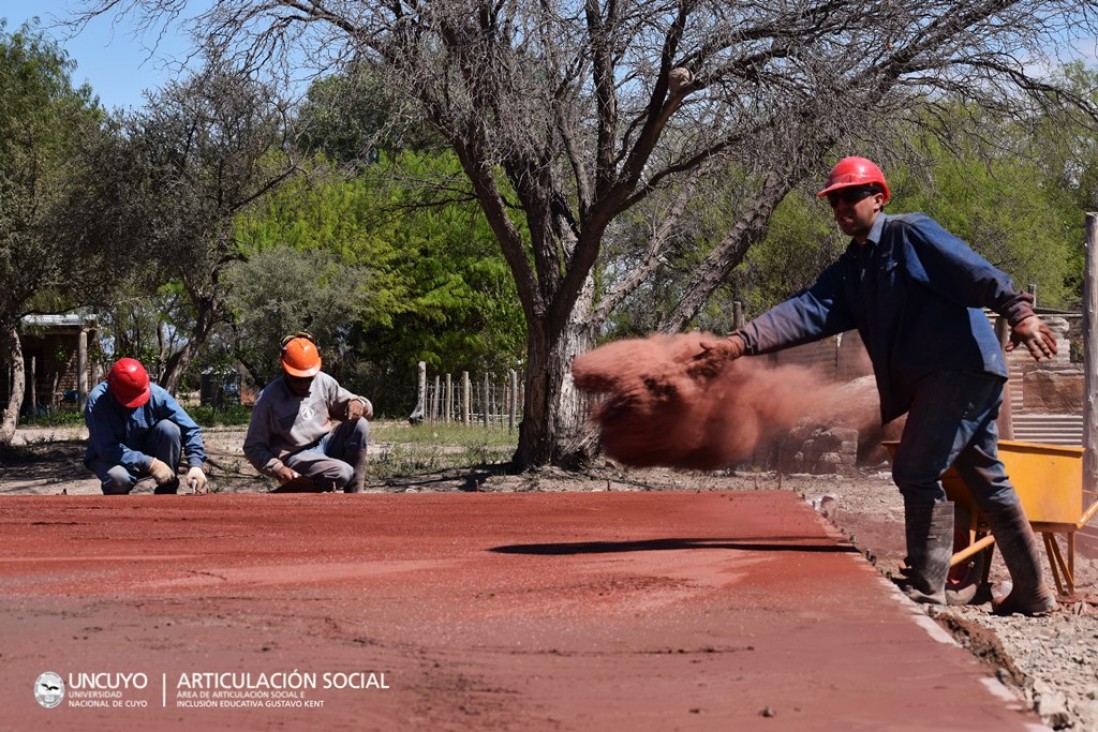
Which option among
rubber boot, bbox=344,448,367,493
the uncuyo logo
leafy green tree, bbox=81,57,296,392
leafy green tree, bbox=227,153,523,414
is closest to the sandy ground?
the uncuyo logo

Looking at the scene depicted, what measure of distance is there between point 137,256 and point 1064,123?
13.9 metres

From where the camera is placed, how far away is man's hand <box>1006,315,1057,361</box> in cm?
519

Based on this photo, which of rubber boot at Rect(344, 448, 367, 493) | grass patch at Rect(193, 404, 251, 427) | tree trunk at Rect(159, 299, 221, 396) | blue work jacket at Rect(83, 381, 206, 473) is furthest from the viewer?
grass patch at Rect(193, 404, 251, 427)

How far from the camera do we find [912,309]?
18.0 ft

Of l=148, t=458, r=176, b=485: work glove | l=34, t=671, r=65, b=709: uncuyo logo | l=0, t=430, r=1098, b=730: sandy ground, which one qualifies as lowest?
l=0, t=430, r=1098, b=730: sandy ground

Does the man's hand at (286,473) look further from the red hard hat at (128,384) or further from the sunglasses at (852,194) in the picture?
the sunglasses at (852,194)

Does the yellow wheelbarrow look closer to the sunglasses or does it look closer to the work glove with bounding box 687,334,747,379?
the work glove with bounding box 687,334,747,379

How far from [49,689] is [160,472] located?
6178 mm

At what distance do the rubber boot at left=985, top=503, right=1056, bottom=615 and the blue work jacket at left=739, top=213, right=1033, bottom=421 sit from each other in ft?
2.18

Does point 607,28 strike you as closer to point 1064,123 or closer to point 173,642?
point 1064,123

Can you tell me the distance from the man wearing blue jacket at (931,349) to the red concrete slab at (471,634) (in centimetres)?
44

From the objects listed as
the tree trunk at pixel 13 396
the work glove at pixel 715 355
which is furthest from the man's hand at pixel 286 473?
the tree trunk at pixel 13 396

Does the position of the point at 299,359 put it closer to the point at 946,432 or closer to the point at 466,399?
the point at 946,432

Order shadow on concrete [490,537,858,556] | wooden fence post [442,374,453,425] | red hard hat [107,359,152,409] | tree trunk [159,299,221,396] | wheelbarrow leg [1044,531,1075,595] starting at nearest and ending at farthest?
shadow on concrete [490,537,858,556] → wheelbarrow leg [1044,531,1075,595] → red hard hat [107,359,152,409] → tree trunk [159,299,221,396] → wooden fence post [442,374,453,425]
